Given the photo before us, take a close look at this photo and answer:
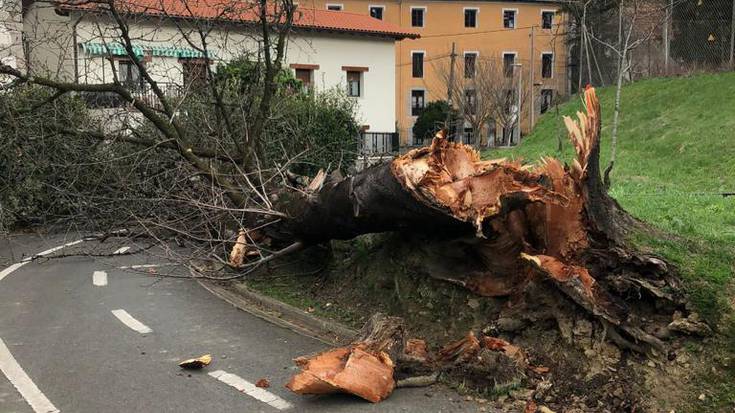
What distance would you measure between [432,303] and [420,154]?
1.59 m

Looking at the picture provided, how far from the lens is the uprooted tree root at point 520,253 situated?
15.9 ft

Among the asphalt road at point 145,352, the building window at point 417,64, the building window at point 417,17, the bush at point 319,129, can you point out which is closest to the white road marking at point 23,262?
the asphalt road at point 145,352

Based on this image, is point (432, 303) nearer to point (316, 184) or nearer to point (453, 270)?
point (453, 270)

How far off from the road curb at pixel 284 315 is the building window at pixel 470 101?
1134 inches

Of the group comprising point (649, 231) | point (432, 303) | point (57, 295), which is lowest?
point (57, 295)

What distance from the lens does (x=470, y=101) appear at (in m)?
36.8

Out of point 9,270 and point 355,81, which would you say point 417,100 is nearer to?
point 355,81

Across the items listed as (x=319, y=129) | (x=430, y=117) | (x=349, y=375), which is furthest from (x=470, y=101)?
(x=349, y=375)

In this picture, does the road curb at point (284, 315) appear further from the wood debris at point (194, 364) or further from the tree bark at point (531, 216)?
the tree bark at point (531, 216)

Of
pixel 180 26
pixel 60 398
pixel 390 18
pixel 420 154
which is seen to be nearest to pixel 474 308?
pixel 420 154

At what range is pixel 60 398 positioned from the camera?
196 inches

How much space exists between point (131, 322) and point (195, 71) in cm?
495

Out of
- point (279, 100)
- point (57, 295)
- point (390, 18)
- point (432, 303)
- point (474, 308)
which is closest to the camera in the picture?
point (474, 308)

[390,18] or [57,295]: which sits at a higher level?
[390,18]
